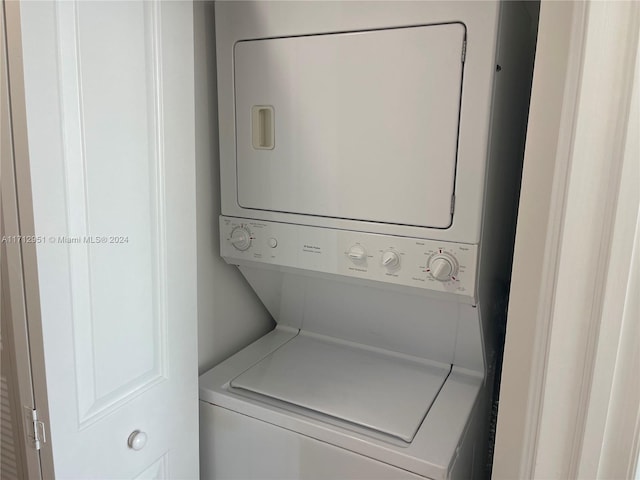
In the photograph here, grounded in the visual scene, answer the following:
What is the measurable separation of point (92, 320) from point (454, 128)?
109 centimetres

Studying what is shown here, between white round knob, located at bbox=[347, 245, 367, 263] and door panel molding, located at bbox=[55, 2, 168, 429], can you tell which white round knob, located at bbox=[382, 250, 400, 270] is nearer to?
white round knob, located at bbox=[347, 245, 367, 263]

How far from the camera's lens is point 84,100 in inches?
44.8

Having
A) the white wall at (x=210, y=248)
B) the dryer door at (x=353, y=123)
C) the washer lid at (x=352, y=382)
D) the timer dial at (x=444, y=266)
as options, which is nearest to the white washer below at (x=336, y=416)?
the washer lid at (x=352, y=382)

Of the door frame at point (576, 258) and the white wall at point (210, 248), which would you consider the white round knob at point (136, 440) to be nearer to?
the white wall at point (210, 248)

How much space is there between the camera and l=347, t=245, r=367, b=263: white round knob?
5.19 feet

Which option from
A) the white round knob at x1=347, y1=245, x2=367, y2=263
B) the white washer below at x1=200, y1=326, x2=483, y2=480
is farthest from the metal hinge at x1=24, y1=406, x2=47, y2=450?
the white round knob at x1=347, y1=245, x2=367, y2=263

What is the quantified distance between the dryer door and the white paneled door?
0.28 m

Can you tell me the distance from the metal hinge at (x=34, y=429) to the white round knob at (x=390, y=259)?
1009 mm

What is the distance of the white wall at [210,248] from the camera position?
175cm

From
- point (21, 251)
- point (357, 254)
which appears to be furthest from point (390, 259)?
point (21, 251)

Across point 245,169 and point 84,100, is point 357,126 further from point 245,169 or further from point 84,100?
point 84,100

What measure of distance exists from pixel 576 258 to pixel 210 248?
142 cm

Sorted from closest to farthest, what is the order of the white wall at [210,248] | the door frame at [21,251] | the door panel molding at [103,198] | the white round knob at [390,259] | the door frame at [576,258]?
the door frame at [576,258] → the door frame at [21,251] → the door panel molding at [103,198] → the white round knob at [390,259] → the white wall at [210,248]

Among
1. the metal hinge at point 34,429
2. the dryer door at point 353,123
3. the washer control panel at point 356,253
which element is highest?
the dryer door at point 353,123
